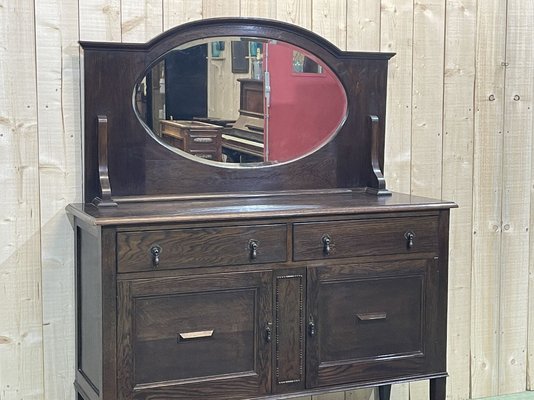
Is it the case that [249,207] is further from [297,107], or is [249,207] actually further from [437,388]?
[437,388]

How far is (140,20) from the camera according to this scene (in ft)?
8.54

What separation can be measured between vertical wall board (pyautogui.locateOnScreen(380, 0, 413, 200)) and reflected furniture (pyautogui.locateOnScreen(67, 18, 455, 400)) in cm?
19

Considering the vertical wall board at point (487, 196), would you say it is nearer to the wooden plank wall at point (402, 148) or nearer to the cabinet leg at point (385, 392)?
the wooden plank wall at point (402, 148)

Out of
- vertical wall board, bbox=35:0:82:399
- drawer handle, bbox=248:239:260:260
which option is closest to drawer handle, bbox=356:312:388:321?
drawer handle, bbox=248:239:260:260

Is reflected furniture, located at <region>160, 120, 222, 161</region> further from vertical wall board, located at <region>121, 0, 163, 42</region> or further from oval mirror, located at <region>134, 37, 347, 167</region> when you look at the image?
vertical wall board, located at <region>121, 0, 163, 42</region>

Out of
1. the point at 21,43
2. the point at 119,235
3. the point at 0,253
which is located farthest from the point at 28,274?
the point at 21,43

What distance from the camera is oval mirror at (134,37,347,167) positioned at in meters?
2.56

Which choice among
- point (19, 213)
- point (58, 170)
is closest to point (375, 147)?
point (58, 170)

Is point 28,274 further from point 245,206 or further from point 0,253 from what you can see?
point 245,206

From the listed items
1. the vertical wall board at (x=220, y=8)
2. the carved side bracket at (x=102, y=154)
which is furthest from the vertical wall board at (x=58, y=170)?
the vertical wall board at (x=220, y=8)

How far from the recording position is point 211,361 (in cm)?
231

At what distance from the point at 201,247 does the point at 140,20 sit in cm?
82

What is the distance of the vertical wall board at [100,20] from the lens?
254 cm

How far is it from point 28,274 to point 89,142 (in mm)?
460
